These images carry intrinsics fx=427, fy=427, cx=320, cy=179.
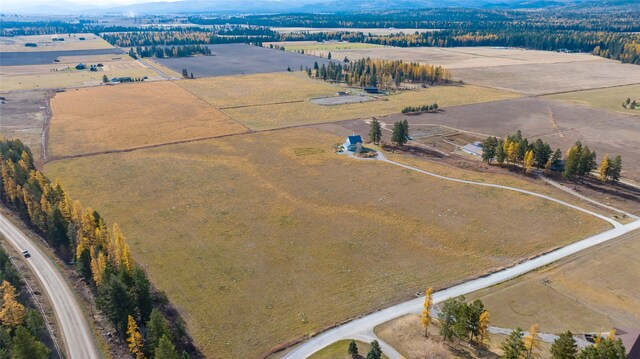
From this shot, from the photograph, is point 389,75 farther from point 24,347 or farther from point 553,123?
point 24,347

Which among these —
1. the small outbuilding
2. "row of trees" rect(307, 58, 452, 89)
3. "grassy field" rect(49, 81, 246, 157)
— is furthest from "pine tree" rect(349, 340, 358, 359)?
"row of trees" rect(307, 58, 452, 89)

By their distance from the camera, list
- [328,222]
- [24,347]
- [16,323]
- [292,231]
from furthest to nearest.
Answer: [328,222] < [292,231] < [16,323] < [24,347]

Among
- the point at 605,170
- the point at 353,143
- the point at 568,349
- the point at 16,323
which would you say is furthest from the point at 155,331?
the point at 605,170

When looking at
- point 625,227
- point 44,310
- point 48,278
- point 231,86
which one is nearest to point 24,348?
point 44,310

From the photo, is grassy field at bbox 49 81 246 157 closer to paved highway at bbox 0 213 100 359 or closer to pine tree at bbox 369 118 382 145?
pine tree at bbox 369 118 382 145

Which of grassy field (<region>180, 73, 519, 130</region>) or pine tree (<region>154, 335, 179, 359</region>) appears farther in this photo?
grassy field (<region>180, 73, 519, 130</region>)

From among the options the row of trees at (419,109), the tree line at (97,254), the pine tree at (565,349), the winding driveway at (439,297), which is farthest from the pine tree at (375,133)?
the pine tree at (565,349)

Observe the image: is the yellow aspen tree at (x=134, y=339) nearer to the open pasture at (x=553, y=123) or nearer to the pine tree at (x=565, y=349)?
the pine tree at (x=565, y=349)
